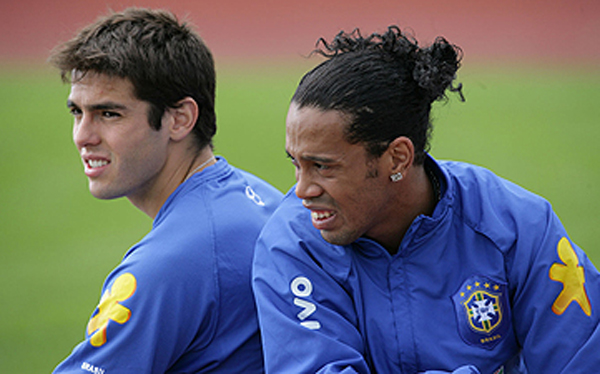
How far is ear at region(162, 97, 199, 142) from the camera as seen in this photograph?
98.1 inches

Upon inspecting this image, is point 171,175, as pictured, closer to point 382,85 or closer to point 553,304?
point 382,85

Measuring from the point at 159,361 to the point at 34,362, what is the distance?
2.61 meters

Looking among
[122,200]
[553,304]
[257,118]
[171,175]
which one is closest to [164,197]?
[171,175]

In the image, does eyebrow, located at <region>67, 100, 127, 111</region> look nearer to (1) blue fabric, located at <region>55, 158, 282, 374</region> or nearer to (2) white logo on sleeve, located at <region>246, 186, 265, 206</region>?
(1) blue fabric, located at <region>55, 158, 282, 374</region>

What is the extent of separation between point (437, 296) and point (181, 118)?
3.58ft

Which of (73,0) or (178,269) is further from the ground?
(73,0)

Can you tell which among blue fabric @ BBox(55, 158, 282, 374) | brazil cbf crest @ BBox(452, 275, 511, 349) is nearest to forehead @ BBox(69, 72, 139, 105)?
blue fabric @ BBox(55, 158, 282, 374)

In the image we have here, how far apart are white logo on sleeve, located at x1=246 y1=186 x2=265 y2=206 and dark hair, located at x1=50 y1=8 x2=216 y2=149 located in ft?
0.82

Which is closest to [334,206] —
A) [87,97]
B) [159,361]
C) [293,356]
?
[293,356]

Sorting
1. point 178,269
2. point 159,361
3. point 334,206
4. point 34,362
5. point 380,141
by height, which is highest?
point 380,141

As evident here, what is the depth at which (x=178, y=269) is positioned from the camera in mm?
2107

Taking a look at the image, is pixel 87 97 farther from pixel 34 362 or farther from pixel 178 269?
pixel 34 362

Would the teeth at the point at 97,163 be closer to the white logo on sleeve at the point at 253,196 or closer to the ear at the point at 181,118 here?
the ear at the point at 181,118

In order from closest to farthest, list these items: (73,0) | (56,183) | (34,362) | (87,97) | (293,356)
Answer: (293,356)
(87,97)
(34,362)
(56,183)
(73,0)
